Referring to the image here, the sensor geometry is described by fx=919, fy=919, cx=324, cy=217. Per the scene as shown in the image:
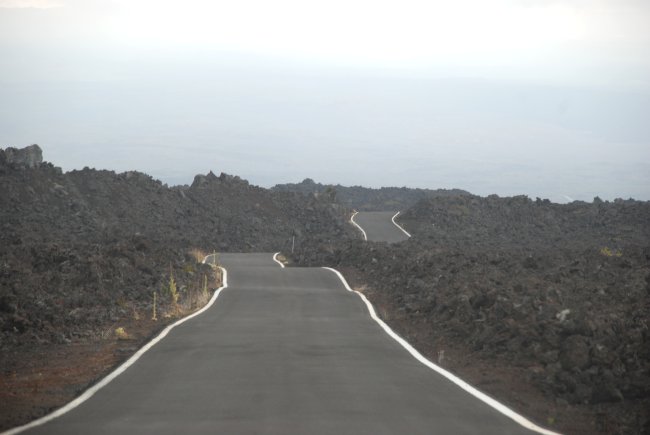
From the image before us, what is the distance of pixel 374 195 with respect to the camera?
10762 centimetres

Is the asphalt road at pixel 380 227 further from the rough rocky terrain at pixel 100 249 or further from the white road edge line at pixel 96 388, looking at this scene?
the white road edge line at pixel 96 388

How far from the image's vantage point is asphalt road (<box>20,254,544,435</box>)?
1012 centimetres

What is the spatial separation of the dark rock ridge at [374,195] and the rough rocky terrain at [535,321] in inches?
2261

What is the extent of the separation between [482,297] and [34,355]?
9528mm

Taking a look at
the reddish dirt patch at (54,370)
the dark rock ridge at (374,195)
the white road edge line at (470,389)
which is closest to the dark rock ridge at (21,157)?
the reddish dirt patch at (54,370)

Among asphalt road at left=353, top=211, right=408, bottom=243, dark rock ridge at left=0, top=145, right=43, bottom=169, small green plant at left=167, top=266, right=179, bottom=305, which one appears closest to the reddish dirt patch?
small green plant at left=167, top=266, right=179, bottom=305

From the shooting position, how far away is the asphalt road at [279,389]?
33.2ft

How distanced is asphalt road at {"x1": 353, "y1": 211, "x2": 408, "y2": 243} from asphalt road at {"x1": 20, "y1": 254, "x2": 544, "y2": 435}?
4253cm

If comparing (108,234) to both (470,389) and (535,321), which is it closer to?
(535,321)

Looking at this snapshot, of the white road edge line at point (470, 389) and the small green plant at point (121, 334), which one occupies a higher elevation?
the white road edge line at point (470, 389)

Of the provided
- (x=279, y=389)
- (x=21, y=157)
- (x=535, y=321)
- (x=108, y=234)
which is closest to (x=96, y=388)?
(x=279, y=389)

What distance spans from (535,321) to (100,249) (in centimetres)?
1860

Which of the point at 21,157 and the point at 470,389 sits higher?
the point at 21,157

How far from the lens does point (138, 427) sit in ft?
32.6
